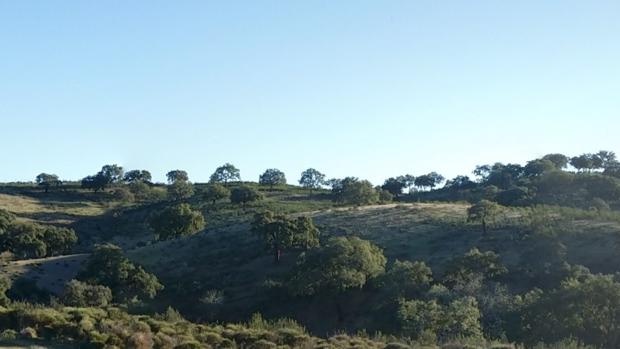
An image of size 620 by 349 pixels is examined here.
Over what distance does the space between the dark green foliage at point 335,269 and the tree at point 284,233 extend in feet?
34.6

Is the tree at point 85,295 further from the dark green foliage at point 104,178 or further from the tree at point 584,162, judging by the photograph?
the tree at point 584,162

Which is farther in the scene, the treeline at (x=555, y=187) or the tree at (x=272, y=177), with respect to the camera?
the tree at (x=272, y=177)

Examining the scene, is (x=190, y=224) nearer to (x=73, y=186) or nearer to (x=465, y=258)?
(x=465, y=258)

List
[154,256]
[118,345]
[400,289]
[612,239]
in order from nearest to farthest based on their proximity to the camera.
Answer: [118,345] → [400,289] → [612,239] → [154,256]

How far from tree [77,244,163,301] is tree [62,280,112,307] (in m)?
3.22

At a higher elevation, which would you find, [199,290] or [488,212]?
[488,212]

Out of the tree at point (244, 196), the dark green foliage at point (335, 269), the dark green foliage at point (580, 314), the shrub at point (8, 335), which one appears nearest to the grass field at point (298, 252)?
the dark green foliage at point (335, 269)

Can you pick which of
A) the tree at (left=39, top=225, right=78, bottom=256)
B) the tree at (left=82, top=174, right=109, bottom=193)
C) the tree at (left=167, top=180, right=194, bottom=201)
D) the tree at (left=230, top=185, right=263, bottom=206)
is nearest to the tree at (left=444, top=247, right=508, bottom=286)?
the tree at (left=39, top=225, right=78, bottom=256)

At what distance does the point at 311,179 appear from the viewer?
18725 centimetres

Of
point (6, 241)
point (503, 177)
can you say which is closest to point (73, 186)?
point (6, 241)

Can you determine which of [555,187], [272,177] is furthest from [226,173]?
[555,187]

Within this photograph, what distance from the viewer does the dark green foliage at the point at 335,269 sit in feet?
186

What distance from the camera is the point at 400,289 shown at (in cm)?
5306

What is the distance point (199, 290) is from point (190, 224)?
2867cm
